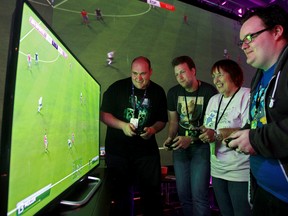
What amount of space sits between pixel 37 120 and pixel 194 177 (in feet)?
4.53

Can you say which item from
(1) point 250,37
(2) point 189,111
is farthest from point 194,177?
(1) point 250,37

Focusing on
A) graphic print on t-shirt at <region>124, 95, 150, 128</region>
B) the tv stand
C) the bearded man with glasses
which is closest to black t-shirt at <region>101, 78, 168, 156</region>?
graphic print on t-shirt at <region>124, 95, 150, 128</region>

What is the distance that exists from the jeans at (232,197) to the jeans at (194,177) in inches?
7.5

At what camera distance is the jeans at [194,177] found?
5.65 ft

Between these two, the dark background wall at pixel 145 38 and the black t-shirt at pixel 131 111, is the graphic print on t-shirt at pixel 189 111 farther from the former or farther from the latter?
the dark background wall at pixel 145 38

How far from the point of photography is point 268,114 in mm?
942

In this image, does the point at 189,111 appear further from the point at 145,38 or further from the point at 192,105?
the point at 145,38

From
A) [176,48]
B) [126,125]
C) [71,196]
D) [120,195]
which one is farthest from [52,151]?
[176,48]

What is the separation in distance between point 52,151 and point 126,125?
87 centimetres

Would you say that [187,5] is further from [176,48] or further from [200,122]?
[200,122]

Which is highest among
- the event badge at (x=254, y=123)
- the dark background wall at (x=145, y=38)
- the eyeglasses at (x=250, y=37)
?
the dark background wall at (x=145, y=38)

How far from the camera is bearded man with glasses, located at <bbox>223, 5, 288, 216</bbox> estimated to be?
865 mm

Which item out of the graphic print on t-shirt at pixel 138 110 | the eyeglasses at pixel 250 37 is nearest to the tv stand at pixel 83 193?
the graphic print on t-shirt at pixel 138 110

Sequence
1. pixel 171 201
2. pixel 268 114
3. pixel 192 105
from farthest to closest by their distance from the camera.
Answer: pixel 171 201 → pixel 192 105 → pixel 268 114
